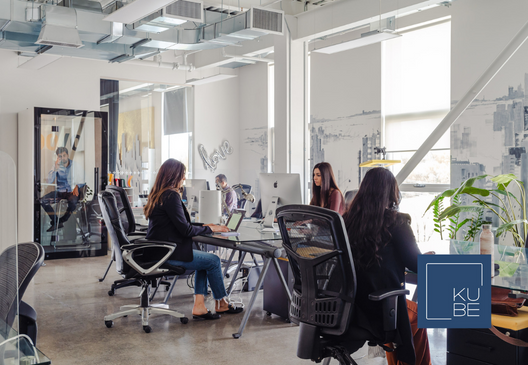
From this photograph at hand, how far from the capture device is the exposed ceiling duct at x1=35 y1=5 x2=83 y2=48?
18.1ft

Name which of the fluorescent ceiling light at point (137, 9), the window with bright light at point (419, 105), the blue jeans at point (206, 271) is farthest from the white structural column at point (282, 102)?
the blue jeans at point (206, 271)

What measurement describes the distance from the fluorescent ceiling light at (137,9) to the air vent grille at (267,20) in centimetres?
147

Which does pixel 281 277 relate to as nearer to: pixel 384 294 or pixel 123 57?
pixel 384 294

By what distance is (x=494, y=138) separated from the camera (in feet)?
19.1

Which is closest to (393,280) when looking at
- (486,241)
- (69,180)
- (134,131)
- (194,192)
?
(486,241)

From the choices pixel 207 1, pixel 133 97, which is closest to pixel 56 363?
pixel 207 1

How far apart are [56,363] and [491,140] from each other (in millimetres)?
4976

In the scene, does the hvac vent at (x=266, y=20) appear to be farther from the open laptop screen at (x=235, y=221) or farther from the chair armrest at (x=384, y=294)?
the chair armrest at (x=384, y=294)

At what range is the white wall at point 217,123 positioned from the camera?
9.98 metres

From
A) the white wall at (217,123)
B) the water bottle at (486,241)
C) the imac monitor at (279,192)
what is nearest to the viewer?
the water bottle at (486,241)

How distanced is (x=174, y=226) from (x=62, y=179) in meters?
4.03

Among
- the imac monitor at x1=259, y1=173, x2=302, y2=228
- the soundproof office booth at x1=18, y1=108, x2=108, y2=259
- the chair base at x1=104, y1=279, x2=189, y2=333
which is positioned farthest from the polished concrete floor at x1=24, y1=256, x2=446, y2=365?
the soundproof office booth at x1=18, y1=108, x2=108, y2=259

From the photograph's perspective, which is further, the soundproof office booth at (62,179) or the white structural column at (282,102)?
the white structural column at (282,102)

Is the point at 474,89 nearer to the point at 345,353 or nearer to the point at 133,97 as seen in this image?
the point at 345,353
